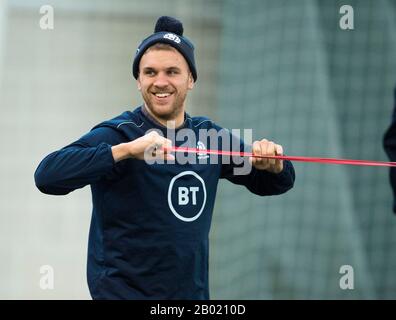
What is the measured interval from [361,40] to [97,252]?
2.67 meters

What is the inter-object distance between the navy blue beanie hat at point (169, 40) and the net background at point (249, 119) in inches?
79.2

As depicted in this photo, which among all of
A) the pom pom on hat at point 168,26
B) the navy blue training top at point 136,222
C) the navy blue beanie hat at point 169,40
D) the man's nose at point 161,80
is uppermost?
the pom pom on hat at point 168,26

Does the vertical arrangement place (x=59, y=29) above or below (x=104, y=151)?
above

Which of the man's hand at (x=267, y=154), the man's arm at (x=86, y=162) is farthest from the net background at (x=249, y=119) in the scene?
the man's arm at (x=86, y=162)

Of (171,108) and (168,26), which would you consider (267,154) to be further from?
(168,26)

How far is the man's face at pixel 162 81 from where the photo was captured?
2.47 meters

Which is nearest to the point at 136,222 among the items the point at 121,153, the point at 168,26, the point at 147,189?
the point at 147,189

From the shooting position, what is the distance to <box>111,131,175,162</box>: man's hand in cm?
226

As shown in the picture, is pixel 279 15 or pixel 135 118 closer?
pixel 135 118

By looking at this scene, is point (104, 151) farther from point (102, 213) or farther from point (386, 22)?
point (386, 22)

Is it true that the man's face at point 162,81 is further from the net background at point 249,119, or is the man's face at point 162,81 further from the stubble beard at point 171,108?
the net background at point 249,119

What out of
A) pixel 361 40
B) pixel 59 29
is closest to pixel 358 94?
pixel 361 40

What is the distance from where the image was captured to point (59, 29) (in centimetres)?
474

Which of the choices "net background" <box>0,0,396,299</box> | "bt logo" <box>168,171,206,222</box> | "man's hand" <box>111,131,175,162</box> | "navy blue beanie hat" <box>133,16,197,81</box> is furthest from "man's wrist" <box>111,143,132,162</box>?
"net background" <box>0,0,396,299</box>
